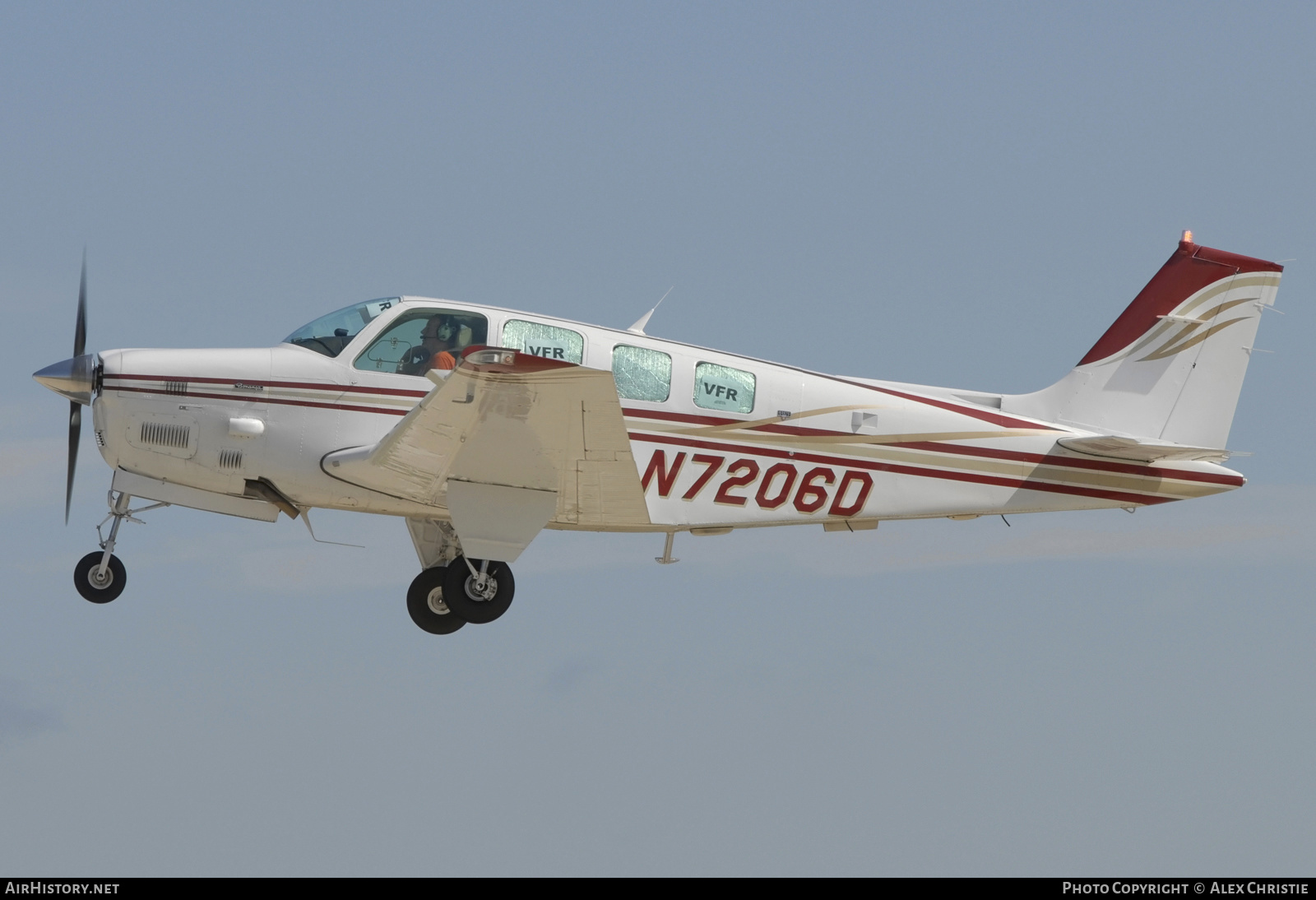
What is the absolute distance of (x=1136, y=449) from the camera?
45.0 feet

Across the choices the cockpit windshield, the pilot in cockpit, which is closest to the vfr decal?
the pilot in cockpit

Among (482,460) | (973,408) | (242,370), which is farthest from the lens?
(973,408)

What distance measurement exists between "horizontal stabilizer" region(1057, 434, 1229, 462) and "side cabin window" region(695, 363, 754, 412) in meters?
3.14

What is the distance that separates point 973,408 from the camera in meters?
14.1

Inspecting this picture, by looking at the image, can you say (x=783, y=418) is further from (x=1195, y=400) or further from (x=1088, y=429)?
(x=1195, y=400)

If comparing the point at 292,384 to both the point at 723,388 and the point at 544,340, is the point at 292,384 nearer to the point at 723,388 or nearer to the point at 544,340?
the point at 544,340

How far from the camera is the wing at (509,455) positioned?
1098cm

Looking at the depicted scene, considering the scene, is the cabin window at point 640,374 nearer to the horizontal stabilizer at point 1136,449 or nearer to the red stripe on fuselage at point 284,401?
the red stripe on fuselage at point 284,401

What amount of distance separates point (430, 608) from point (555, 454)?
3.17m

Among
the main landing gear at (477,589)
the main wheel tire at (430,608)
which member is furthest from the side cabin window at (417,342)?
the main wheel tire at (430,608)

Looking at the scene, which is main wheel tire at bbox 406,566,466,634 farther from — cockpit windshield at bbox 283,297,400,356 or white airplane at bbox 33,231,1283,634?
cockpit windshield at bbox 283,297,400,356

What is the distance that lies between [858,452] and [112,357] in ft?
23.2

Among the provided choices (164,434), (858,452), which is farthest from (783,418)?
(164,434)

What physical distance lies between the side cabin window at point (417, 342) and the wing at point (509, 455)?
84 cm
